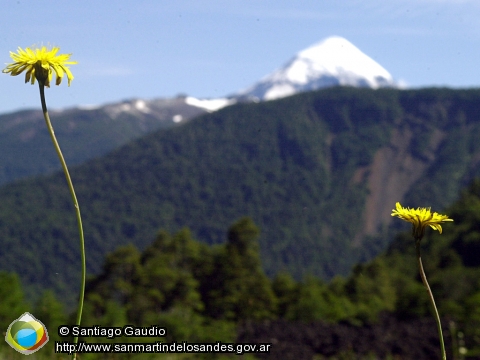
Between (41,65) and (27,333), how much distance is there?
3.31 ft

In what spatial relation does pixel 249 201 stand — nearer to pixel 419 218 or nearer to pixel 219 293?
pixel 219 293

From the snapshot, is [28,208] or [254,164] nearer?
[28,208]

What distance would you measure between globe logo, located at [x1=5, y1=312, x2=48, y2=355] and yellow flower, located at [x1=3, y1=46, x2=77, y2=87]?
0.91 metres

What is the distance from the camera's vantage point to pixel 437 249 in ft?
150

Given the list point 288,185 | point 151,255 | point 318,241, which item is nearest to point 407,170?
point 288,185

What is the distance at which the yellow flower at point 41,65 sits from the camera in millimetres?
1873

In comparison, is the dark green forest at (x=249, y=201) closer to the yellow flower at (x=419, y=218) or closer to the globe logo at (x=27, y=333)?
the globe logo at (x=27, y=333)

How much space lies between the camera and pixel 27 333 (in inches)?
96.0

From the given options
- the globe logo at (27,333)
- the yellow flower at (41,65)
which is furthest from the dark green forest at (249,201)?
the yellow flower at (41,65)

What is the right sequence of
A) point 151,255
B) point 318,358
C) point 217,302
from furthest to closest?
point 151,255 < point 217,302 < point 318,358

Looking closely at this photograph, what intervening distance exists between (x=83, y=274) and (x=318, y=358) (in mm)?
9649

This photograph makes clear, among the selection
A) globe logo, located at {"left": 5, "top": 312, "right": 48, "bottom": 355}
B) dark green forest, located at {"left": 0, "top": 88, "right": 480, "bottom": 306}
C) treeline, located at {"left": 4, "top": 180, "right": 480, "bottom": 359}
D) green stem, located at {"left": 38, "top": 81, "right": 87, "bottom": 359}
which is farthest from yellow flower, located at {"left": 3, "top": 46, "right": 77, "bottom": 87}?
dark green forest, located at {"left": 0, "top": 88, "right": 480, "bottom": 306}

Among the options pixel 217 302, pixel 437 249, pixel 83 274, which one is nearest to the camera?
pixel 83 274

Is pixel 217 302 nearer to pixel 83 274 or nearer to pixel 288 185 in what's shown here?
pixel 83 274
